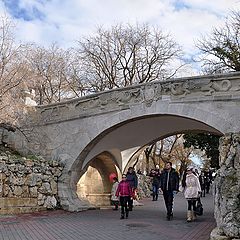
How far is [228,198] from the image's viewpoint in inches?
303

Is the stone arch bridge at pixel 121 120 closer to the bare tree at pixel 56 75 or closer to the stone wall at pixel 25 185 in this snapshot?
the stone wall at pixel 25 185

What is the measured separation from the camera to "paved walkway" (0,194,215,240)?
922 centimetres

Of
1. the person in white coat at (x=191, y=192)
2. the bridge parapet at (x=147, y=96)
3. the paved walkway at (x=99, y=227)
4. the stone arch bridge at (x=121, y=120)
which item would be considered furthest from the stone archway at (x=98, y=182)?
the person in white coat at (x=191, y=192)

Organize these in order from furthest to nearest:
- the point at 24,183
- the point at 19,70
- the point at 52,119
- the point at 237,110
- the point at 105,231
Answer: the point at 52,119 < the point at 19,70 < the point at 24,183 < the point at 237,110 < the point at 105,231

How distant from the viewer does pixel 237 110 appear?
12781mm

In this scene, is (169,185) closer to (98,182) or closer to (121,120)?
(121,120)

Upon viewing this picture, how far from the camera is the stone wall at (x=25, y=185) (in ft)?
45.3

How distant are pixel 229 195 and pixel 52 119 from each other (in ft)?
35.4

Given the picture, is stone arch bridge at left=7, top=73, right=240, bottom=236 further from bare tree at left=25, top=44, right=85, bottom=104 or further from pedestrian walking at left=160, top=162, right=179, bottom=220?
bare tree at left=25, top=44, right=85, bottom=104

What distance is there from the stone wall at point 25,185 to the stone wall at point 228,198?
8006 mm

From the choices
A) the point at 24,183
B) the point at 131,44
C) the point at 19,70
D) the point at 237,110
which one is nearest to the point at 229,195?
the point at 237,110

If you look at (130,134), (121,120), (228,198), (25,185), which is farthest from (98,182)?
(228,198)

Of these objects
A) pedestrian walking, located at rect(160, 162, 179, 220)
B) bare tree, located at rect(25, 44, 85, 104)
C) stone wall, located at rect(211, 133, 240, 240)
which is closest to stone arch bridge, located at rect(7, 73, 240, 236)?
pedestrian walking, located at rect(160, 162, 179, 220)

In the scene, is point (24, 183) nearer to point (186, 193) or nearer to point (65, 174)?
point (65, 174)
